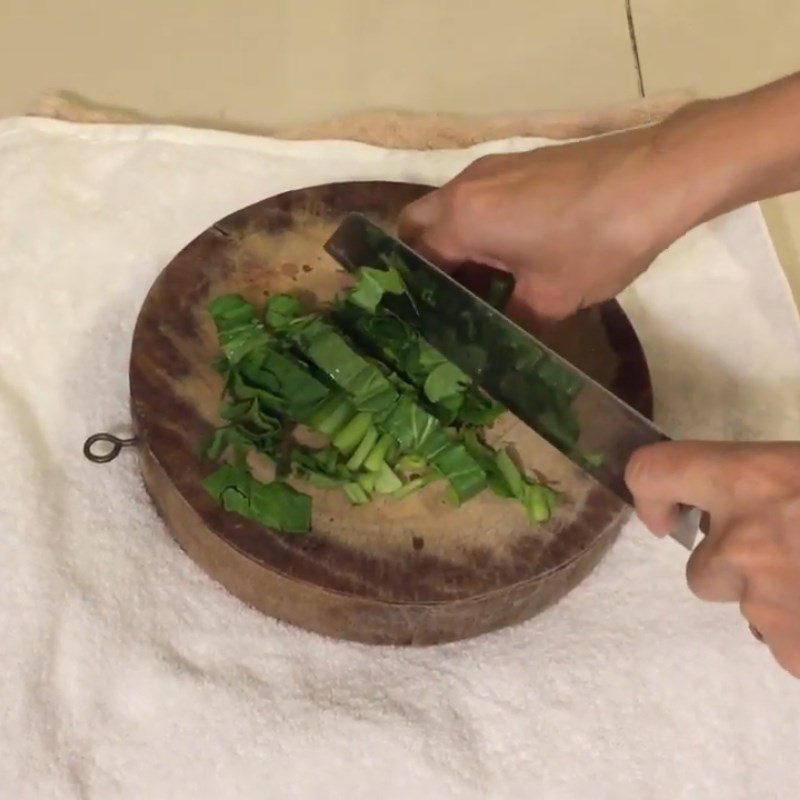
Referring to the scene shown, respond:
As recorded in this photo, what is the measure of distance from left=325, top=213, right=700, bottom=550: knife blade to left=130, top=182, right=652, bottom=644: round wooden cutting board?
38 mm

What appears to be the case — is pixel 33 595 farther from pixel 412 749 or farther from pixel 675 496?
pixel 675 496

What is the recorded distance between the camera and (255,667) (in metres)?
0.81

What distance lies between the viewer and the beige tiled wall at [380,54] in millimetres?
1124

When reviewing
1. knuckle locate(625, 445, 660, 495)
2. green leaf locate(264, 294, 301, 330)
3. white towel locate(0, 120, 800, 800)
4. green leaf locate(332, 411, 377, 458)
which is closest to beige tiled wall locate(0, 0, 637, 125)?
white towel locate(0, 120, 800, 800)

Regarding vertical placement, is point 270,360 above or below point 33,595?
above

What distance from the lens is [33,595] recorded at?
0.81 metres

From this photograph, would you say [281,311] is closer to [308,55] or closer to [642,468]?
[642,468]

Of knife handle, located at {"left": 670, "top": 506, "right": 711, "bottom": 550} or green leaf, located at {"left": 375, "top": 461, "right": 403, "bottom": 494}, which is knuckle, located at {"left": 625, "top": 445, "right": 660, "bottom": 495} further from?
green leaf, located at {"left": 375, "top": 461, "right": 403, "bottom": 494}

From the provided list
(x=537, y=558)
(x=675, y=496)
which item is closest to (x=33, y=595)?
(x=537, y=558)

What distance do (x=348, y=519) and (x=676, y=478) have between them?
0.25 meters

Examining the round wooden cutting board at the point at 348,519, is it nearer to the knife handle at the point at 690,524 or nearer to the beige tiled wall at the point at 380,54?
the knife handle at the point at 690,524

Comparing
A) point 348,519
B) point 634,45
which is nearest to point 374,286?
point 348,519

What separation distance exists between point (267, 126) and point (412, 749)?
0.66 metres

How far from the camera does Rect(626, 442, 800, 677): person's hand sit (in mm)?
612
